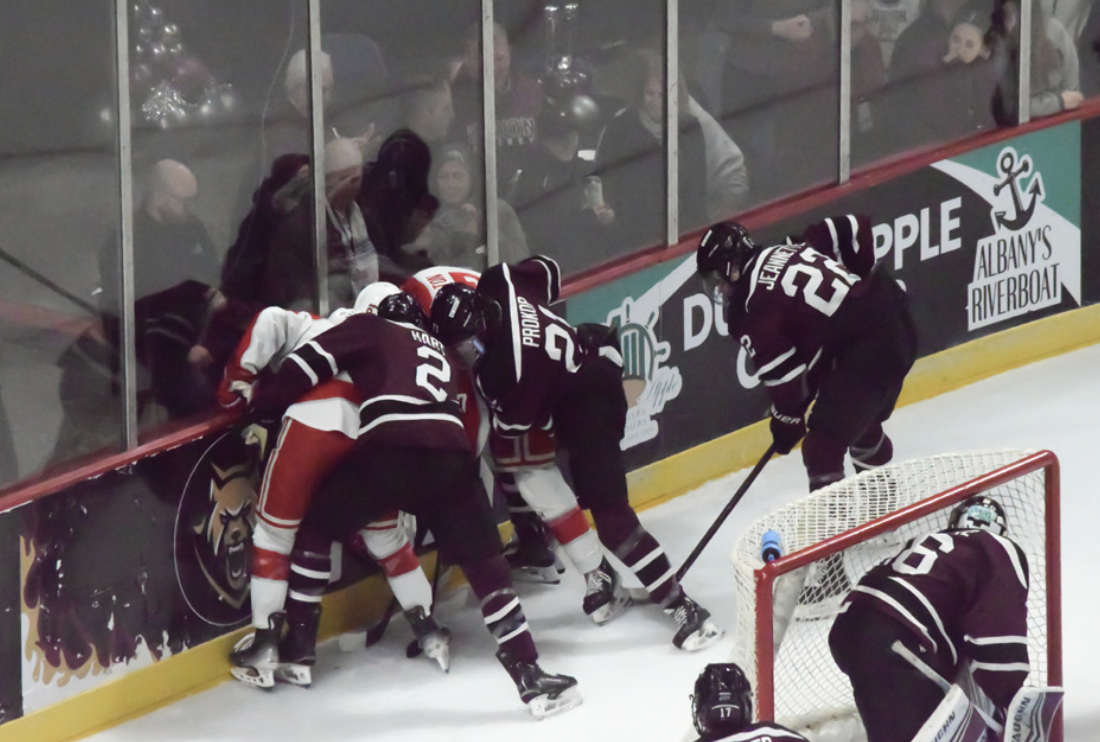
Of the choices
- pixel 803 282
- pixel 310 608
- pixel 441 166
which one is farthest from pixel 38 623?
pixel 803 282

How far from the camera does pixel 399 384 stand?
4.71 m

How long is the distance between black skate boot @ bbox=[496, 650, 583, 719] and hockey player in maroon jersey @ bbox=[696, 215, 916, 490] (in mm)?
1016

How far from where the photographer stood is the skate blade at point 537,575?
18.2 ft

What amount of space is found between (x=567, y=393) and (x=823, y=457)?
0.76 meters

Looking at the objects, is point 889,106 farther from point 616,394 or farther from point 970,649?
point 970,649

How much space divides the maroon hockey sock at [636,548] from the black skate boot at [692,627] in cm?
4

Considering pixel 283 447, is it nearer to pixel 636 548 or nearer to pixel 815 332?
pixel 636 548

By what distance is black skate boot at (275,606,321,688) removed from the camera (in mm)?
4898

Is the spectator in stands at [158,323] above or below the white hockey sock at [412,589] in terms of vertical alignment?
above

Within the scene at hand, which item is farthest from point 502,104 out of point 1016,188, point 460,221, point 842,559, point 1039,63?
point 1039,63

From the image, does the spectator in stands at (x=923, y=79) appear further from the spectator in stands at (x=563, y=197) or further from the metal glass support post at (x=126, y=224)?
the metal glass support post at (x=126, y=224)

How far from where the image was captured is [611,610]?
5270mm

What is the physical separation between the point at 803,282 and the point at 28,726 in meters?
2.30

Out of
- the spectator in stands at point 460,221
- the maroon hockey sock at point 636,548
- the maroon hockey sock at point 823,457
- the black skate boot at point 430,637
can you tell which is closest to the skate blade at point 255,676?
the black skate boot at point 430,637
